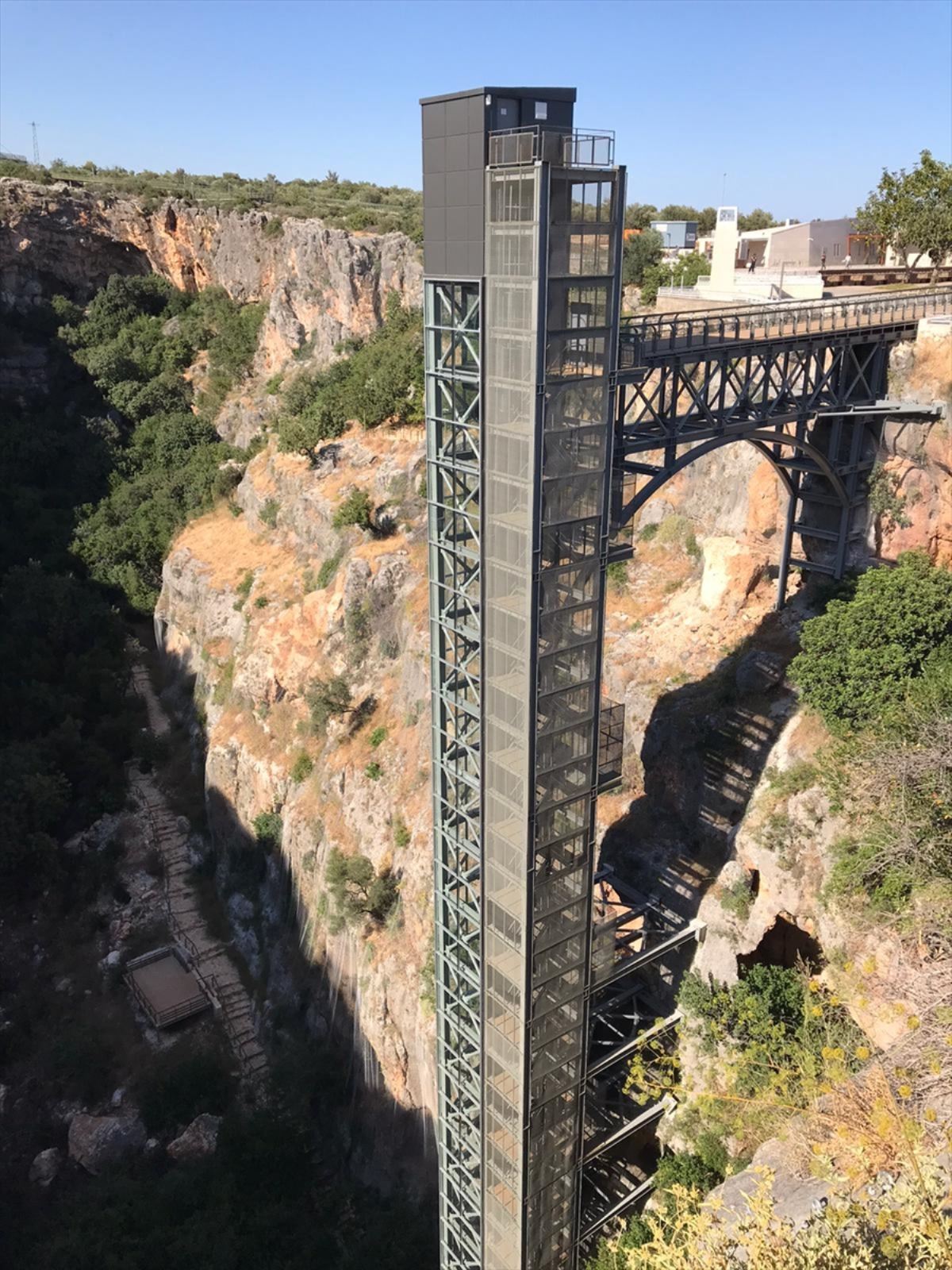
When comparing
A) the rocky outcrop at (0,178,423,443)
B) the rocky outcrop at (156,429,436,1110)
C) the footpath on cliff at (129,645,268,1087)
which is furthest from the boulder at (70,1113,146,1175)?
A: the rocky outcrop at (0,178,423,443)

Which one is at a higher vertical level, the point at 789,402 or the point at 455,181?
the point at 455,181

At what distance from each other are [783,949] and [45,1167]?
23600mm

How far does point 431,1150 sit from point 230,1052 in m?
9.46

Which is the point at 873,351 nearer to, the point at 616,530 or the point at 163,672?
the point at 616,530

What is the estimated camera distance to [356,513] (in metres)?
37.5

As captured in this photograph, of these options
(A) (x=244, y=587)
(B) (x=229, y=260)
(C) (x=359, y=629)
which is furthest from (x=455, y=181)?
(B) (x=229, y=260)

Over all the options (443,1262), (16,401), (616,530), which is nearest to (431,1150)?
(443,1262)

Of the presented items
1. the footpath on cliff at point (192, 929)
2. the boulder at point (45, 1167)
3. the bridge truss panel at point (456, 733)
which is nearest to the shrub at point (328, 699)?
the footpath on cliff at point (192, 929)

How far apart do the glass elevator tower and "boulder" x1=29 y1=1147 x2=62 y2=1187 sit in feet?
46.5

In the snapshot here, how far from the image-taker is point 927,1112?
12.4 m

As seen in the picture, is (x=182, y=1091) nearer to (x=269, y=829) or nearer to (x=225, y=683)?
(x=269, y=829)

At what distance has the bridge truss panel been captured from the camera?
1661 centimetres

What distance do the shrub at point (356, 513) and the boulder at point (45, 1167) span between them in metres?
24.1

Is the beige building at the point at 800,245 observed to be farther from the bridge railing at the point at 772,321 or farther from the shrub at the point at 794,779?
the shrub at the point at 794,779
